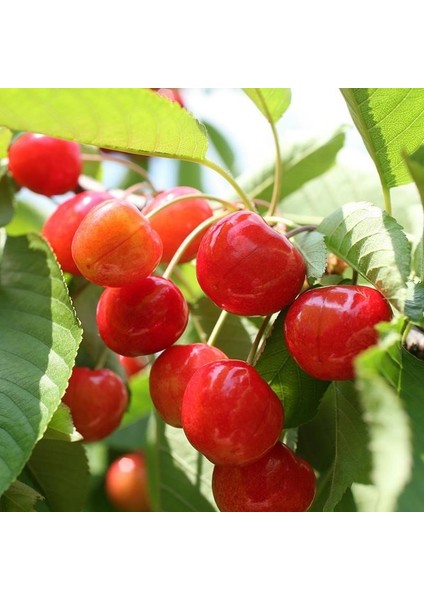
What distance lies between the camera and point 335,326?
75 centimetres

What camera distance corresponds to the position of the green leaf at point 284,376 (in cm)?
87

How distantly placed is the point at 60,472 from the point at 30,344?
30cm

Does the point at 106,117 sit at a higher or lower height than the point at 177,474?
higher

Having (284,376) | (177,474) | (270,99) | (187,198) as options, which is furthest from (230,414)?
(177,474)

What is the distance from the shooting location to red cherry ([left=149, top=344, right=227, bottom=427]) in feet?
2.88

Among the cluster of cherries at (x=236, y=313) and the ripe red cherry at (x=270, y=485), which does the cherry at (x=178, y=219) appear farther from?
the ripe red cherry at (x=270, y=485)

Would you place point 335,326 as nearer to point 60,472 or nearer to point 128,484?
point 60,472

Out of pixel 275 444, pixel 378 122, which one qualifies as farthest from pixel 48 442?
pixel 378 122

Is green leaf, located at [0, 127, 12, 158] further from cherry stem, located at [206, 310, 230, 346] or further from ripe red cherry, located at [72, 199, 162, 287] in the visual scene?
cherry stem, located at [206, 310, 230, 346]

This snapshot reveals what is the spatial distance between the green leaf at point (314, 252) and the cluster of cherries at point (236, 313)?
1cm

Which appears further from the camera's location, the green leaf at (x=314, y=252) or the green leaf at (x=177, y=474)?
the green leaf at (x=177, y=474)

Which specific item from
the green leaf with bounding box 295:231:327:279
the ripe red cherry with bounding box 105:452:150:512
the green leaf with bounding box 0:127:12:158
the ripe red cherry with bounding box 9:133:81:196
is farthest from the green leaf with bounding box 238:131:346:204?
the ripe red cherry with bounding box 105:452:150:512

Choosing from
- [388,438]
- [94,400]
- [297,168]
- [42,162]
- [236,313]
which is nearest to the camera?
[388,438]

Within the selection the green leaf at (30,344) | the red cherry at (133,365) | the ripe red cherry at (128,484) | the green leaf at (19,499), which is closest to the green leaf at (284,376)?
the green leaf at (30,344)
